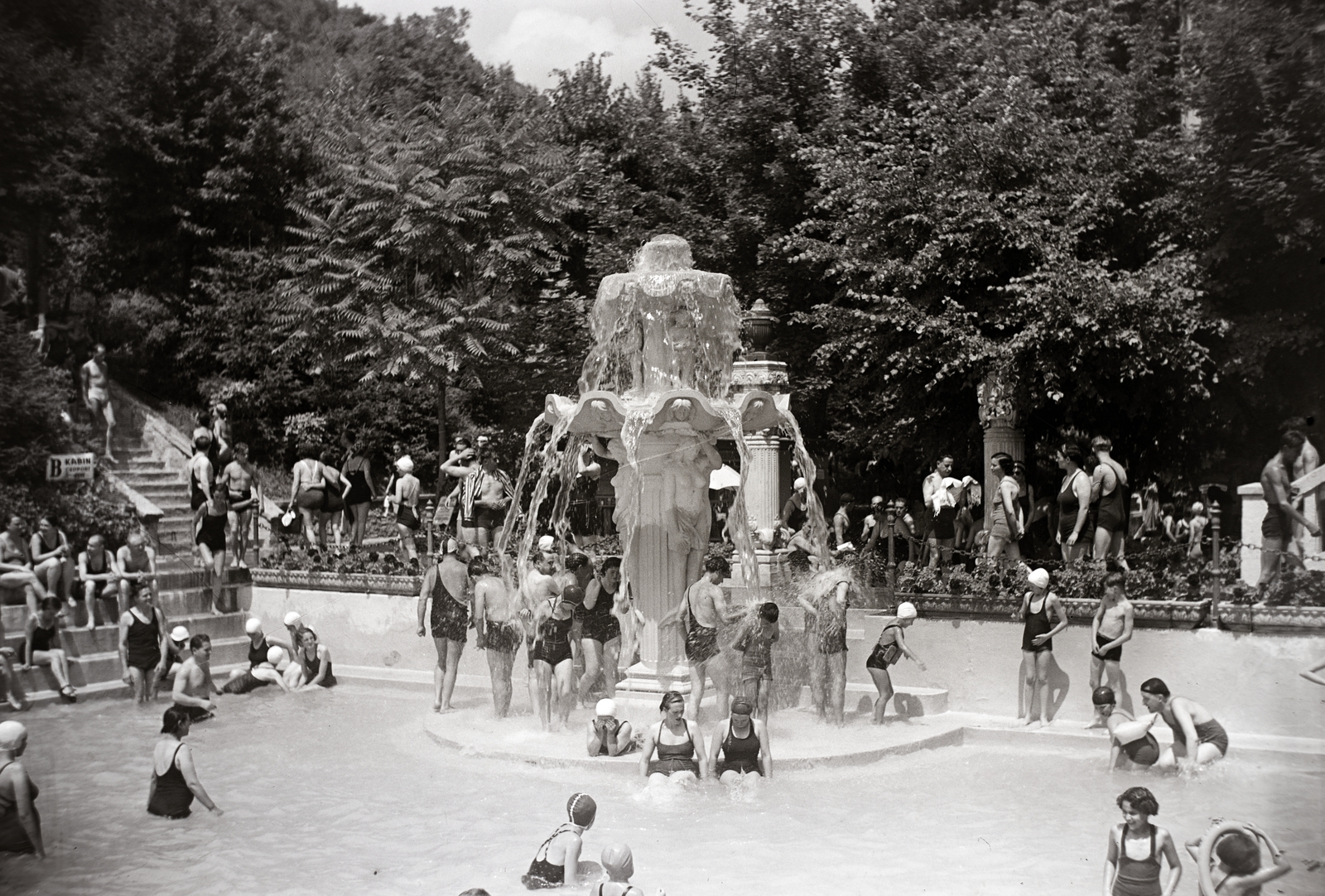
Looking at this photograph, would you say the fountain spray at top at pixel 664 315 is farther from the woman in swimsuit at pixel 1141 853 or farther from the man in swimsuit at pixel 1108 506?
the woman in swimsuit at pixel 1141 853

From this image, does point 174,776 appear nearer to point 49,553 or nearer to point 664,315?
point 49,553

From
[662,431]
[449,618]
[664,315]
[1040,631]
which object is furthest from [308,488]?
[1040,631]

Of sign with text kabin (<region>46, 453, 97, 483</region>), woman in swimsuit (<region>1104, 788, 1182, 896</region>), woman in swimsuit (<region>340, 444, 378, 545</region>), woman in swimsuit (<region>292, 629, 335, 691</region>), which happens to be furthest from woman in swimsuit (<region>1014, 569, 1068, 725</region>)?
sign with text kabin (<region>46, 453, 97, 483</region>)

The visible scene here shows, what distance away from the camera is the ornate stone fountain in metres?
11.6

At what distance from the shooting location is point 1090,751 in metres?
10.9

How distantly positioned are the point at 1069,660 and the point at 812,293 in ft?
37.3

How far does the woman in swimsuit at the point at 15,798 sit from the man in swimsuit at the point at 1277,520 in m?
9.83

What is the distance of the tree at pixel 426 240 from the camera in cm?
2061

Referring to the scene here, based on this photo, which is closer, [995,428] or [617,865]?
[617,865]

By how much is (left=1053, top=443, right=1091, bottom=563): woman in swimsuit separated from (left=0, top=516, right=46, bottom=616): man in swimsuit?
34.0 ft

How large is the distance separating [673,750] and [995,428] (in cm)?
929

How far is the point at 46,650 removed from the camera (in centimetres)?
1309

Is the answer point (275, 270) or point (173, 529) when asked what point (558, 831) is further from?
point (275, 270)

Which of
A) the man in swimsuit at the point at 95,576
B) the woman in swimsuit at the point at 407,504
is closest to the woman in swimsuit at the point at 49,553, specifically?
the man in swimsuit at the point at 95,576
